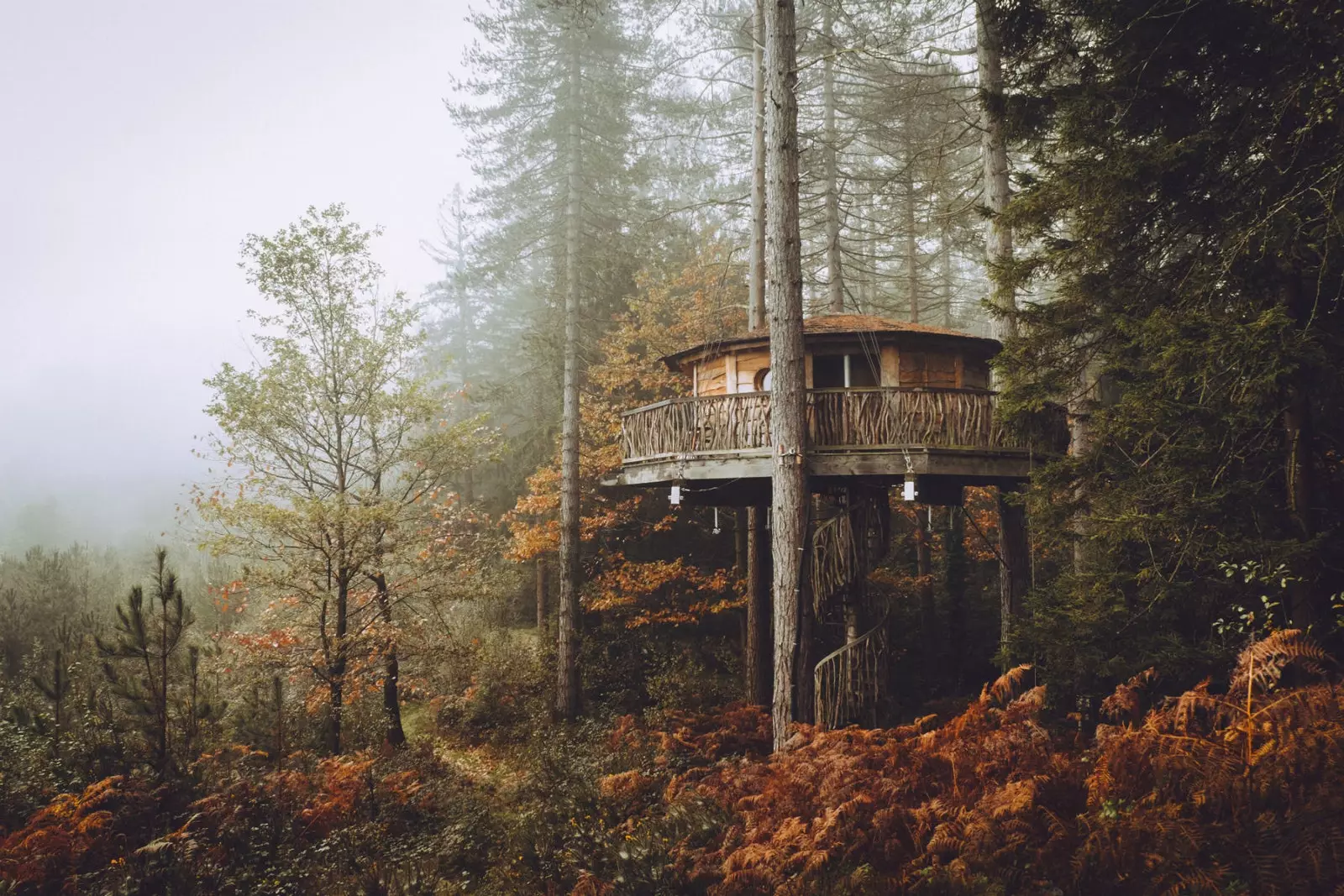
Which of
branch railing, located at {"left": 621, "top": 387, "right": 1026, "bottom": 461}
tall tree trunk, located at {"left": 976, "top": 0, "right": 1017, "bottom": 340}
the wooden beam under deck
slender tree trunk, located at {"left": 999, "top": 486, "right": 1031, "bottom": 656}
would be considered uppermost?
tall tree trunk, located at {"left": 976, "top": 0, "right": 1017, "bottom": 340}

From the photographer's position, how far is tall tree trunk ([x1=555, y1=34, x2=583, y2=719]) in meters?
15.8

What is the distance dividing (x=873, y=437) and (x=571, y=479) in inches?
316

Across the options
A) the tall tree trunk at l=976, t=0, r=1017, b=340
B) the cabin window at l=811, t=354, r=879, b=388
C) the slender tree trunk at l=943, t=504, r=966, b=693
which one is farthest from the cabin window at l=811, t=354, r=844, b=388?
the slender tree trunk at l=943, t=504, r=966, b=693

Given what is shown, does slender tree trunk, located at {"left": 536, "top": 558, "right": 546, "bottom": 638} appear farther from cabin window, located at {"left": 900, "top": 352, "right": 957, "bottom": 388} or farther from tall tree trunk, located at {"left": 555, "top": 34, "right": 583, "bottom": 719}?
cabin window, located at {"left": 900, "top": 352, "right": 957, "bottom": 388}

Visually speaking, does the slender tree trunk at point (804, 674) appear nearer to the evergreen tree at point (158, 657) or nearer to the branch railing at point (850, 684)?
the branch railing at point (850, 684)

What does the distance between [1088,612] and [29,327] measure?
112154 mm

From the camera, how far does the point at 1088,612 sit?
7102 mm

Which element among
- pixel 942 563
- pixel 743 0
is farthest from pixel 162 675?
pixel 743 0

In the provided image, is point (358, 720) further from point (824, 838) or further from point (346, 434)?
point (824, 838)

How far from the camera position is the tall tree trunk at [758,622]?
14.2 metres

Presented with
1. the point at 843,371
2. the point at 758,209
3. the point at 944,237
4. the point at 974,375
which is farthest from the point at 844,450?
the point at 944,237

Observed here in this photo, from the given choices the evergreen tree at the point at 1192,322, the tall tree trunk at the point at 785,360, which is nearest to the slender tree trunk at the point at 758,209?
the tall tree trunk at the point at 785,360

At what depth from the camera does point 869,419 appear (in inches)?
423

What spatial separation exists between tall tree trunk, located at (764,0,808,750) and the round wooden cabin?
106 cm
